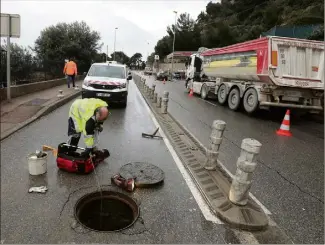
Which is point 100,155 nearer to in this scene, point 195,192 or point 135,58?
point 195,192

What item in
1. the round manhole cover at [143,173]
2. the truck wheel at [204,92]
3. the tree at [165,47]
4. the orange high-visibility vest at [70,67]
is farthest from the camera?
the tree at [165,47]

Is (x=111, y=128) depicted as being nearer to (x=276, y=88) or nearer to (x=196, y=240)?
(x=196, y=240)

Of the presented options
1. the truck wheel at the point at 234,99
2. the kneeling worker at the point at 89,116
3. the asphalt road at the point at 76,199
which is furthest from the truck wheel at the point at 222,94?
the kneeling worker at the point at 89,116

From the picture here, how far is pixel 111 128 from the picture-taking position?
26.7 feet

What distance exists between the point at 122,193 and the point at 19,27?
841 cm

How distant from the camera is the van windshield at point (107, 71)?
12.7m

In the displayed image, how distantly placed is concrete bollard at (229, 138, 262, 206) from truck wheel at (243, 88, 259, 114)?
808cm

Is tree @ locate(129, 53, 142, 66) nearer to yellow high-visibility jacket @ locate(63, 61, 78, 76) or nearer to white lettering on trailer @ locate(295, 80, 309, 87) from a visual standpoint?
yellow high-visibility jacket @ locate(63, 61, 78, 76)

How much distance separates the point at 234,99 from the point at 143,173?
9402 mm

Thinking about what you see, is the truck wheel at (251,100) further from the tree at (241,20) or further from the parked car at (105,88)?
the tree at (241,20)

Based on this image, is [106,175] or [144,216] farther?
[106,175]

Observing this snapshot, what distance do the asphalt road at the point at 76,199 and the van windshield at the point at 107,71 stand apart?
679cm

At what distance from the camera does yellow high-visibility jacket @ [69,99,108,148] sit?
443 centimetres

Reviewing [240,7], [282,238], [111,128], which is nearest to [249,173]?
[282,238]
